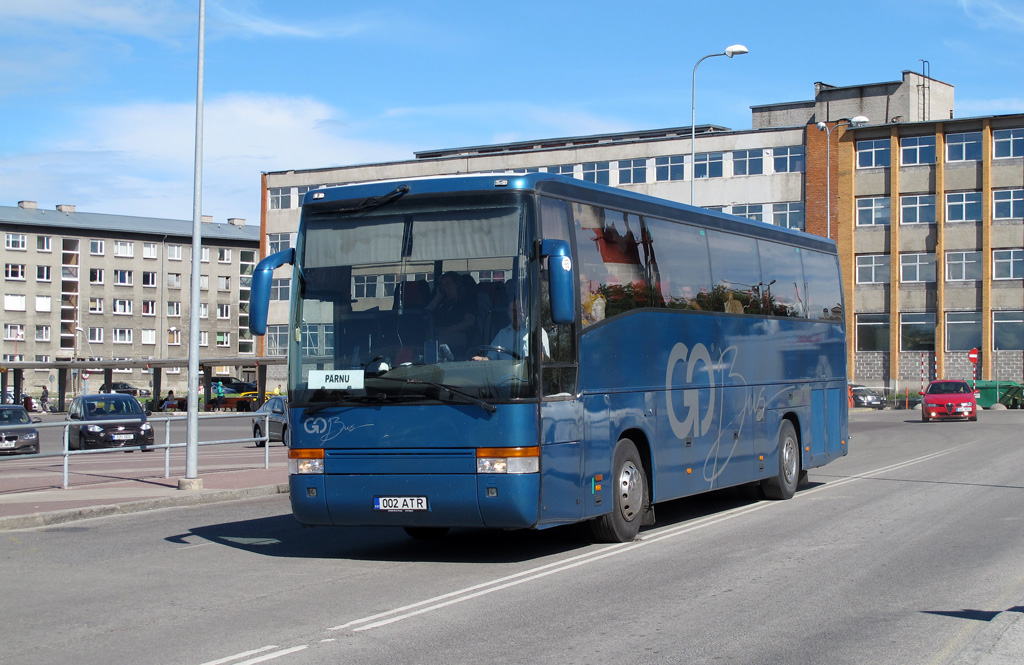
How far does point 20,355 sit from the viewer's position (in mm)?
105562

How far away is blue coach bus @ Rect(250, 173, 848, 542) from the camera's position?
9.88m

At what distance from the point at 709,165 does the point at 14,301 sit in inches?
2748

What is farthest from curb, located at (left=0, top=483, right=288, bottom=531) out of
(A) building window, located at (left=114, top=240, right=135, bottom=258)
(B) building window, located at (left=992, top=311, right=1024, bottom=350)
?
(A) building window, located at (left=114, top=240, right=135, bottom=258)

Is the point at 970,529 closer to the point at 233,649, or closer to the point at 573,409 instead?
the point at 573,409

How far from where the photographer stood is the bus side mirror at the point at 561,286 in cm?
948

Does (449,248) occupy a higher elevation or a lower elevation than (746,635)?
higher

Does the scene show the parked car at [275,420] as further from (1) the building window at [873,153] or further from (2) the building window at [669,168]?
(1) the building window at [873,153]

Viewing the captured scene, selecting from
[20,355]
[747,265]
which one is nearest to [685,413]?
[747,265]

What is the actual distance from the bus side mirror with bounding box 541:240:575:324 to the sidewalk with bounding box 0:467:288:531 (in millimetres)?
7969

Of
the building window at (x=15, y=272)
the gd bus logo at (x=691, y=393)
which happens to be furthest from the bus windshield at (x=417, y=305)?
the building window at (x=15, y=272)

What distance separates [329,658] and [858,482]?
1340cm

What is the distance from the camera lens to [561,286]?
31.2 feet

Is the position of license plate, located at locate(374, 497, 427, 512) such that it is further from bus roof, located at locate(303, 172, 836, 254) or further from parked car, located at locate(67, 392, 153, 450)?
parked car, located at locate(67, 392, 153, 450)

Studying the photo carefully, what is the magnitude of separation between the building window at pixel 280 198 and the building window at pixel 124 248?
37412 mm
